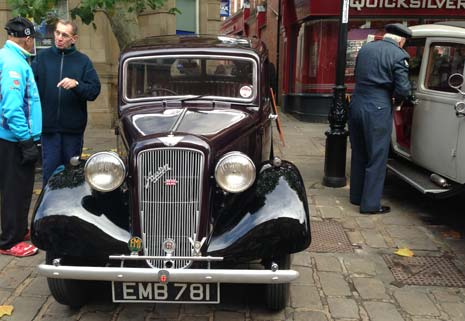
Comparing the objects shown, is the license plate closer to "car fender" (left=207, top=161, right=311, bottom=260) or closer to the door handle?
"car fender" (left=207, top=161, right=311, bottom=260)

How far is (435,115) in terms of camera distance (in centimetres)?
500

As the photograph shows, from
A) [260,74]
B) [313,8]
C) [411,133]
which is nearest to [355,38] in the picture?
[313,8]

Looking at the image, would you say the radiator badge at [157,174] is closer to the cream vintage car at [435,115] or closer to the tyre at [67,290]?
the tyre at [67,290]

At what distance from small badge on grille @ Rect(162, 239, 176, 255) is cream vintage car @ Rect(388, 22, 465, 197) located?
2.91 meters

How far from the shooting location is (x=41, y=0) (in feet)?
17.8

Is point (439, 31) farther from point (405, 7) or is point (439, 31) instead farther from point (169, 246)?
point (405, 7)

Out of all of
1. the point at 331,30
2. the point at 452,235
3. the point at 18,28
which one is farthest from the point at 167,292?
the point at 331,30

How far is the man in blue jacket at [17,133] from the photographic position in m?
3.95

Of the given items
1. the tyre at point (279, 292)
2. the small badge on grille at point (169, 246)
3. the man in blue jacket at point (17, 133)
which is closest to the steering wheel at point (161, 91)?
the man in blue jacket at point (17, 133)

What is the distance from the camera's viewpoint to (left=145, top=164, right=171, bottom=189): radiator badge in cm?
309

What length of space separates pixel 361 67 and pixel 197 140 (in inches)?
111

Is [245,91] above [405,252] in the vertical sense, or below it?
above

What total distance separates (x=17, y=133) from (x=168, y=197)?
5.53 feet

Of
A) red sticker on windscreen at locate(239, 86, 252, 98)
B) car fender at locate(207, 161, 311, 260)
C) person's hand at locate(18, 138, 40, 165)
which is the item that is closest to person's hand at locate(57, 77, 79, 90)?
person's hand at locate(18, 138, 40, 165)
